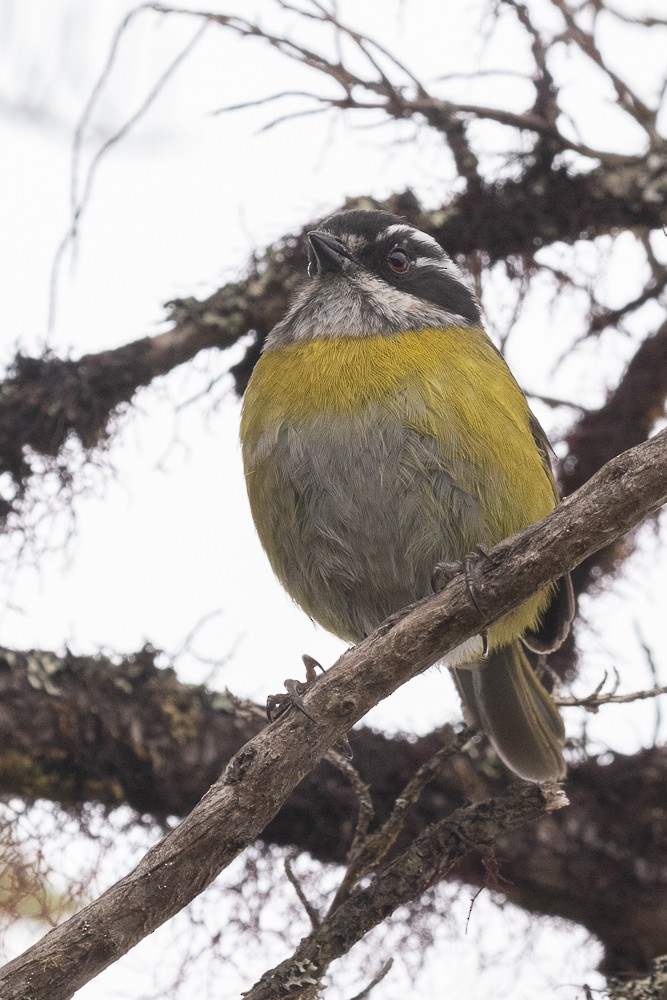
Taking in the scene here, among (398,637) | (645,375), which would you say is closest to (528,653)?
(645,375)

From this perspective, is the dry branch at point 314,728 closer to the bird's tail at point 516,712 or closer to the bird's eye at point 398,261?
the bird's tail at point 516,712

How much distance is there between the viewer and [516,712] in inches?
169

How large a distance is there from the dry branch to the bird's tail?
3.93ft

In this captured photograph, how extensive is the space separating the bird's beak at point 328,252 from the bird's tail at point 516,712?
1563mm

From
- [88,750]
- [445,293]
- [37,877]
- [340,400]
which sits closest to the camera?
[37,877]

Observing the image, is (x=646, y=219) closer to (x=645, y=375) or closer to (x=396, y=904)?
(x=645, y=375)

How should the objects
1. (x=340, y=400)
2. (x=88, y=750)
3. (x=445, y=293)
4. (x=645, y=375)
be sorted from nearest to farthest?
(x=340, y=400)
(x=88, y=750)
(x=445, y=293)
(x=645, y=375)

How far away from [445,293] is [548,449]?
72 cm

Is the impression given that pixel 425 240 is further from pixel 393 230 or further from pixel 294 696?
pixel 294 696

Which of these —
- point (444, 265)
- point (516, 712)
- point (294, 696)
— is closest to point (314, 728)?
point (294, 696)

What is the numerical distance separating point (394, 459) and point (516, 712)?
3.59 feet

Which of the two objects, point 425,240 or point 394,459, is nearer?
point 394,459

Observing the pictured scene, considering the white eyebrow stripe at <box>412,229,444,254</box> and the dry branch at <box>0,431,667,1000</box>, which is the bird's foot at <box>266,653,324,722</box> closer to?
the dry branch at <box>0,431,667,1000</box>

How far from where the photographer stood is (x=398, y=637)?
3.06m
